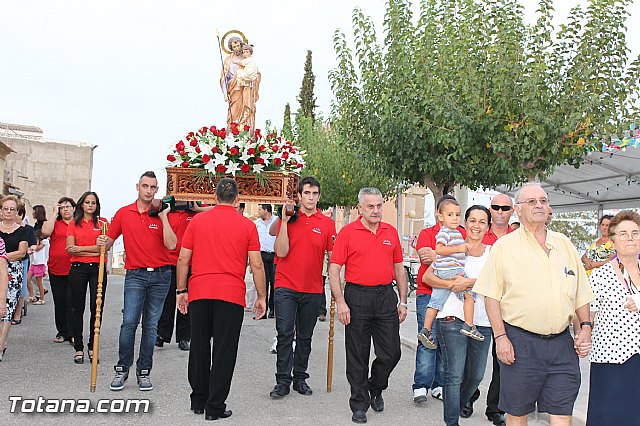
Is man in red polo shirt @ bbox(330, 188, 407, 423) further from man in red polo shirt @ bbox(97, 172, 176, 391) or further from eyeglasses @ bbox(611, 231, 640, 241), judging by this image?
eyeglasses @ bbox(611, 231, 640, 241)

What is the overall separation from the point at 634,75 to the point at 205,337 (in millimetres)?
9629

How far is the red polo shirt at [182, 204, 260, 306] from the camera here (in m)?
6.39

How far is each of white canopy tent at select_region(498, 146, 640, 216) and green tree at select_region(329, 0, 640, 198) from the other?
8.53ft

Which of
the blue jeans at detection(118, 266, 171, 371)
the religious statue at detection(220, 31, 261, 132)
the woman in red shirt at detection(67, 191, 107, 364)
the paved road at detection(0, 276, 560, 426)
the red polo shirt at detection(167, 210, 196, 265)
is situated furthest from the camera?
the religious statue at detection(220, 31, 261, 132)

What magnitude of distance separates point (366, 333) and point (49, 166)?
52.2m

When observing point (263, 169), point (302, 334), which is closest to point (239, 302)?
point (302, 334)

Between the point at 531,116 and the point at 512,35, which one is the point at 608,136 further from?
the point at 512,35

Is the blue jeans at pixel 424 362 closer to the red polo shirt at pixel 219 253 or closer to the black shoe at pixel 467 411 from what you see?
the black shoe at pixel 467 411

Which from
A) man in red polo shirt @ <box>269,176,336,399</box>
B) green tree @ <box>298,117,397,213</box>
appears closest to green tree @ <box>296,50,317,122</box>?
green tree @ <box>298,117,397,213</box>

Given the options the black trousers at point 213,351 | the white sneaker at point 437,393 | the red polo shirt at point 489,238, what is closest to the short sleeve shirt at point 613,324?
the red polo shirt at point 489,238

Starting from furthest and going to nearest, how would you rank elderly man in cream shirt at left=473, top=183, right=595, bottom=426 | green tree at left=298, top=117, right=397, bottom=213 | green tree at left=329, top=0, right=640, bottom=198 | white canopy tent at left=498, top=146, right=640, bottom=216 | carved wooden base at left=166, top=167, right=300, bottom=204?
1. green tree at left=298, top=117, right=397, bottom=213
2. white canopy tent at left=498, top=146, right=640, bottom=216
3. green tree at left=329, top=0, right=640, bottom=198
4. carved wooden base at left=166, top=167, right=300, bottom=204
5. elderly man in cream shirt at left=473, top=183, right=595, bottom=426

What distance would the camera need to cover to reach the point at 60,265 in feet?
31.5

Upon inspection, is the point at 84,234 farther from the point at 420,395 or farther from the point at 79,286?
the point at 420,395

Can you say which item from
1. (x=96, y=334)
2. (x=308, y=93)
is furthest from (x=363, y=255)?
(x=308, y=93)
